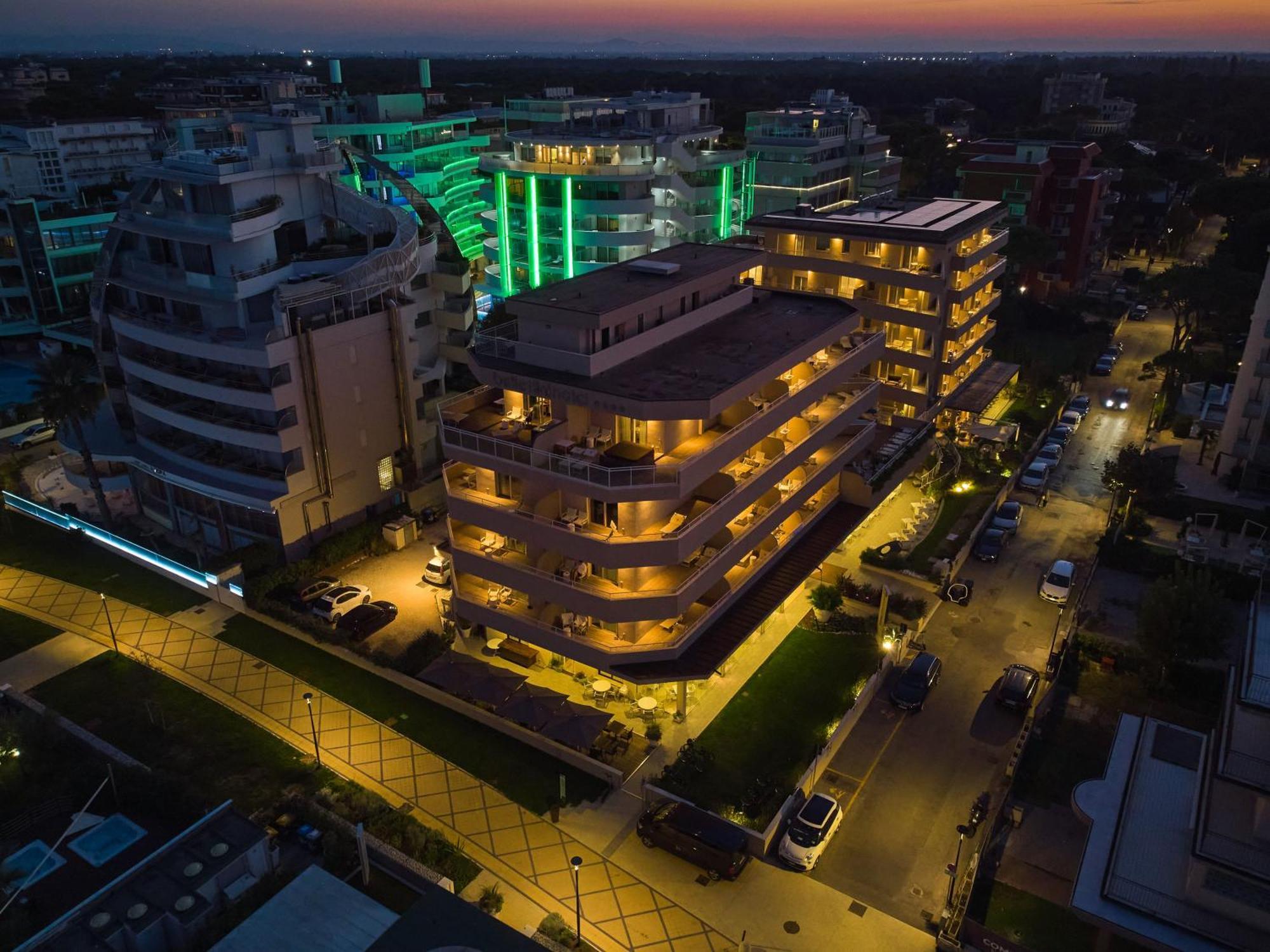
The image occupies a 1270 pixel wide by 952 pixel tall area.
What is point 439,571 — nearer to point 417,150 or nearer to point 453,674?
point 453,674

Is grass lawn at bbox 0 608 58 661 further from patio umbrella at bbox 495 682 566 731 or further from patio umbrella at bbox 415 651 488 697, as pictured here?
patio umbrella at bbox 495 682 566 731

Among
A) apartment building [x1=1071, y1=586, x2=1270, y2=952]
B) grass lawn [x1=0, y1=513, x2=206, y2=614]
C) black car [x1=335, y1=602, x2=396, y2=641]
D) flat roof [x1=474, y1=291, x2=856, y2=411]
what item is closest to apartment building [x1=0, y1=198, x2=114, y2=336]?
grass lawn [x1=0, y1=513, x2=206, y2=614]

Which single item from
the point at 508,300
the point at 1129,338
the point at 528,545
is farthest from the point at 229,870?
the point at 1129,338

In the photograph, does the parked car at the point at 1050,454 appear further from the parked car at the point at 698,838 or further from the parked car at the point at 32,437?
the parked car at the point at 32,437

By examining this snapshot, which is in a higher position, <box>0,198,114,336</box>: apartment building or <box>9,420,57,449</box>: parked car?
<box>0,198,114,336</box>: apartment building

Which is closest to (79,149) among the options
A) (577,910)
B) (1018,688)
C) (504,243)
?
(504,243)
